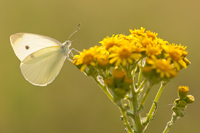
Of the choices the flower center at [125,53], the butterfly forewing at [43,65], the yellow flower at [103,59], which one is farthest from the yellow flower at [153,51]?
the butterfly forewing at [43,65]

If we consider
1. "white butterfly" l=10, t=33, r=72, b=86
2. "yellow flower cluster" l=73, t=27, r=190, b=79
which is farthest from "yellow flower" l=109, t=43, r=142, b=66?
"white butterfly" l=10, t=33, r=72, b=86

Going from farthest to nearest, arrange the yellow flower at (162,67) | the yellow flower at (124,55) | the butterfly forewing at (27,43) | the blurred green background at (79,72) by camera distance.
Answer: the blurred green background at (79,72), the butterfly forewing at (27,43), the yellow flower at (124,55), the yellow flower at (162,67)

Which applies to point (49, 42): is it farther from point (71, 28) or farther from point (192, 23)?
point (192, 23)

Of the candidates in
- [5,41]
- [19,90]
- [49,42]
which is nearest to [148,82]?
[49,42]

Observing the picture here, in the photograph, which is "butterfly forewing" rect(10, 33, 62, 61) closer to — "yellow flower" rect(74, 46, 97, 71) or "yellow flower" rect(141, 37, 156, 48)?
"yellow flower" rect(74, 46, 97, 71)

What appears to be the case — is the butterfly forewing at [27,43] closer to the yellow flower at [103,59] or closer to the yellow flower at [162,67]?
the yellow flower at [103,59]

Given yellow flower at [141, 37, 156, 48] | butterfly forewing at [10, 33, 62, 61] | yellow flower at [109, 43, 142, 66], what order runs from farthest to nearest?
butterfly forewing at [10, 33, 62, 61], yellow flower at [141, 37, 156, 48], yellow flower at [109, 43, 142, 66]

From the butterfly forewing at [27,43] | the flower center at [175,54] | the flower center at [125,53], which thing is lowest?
the flower center at [175,54]
